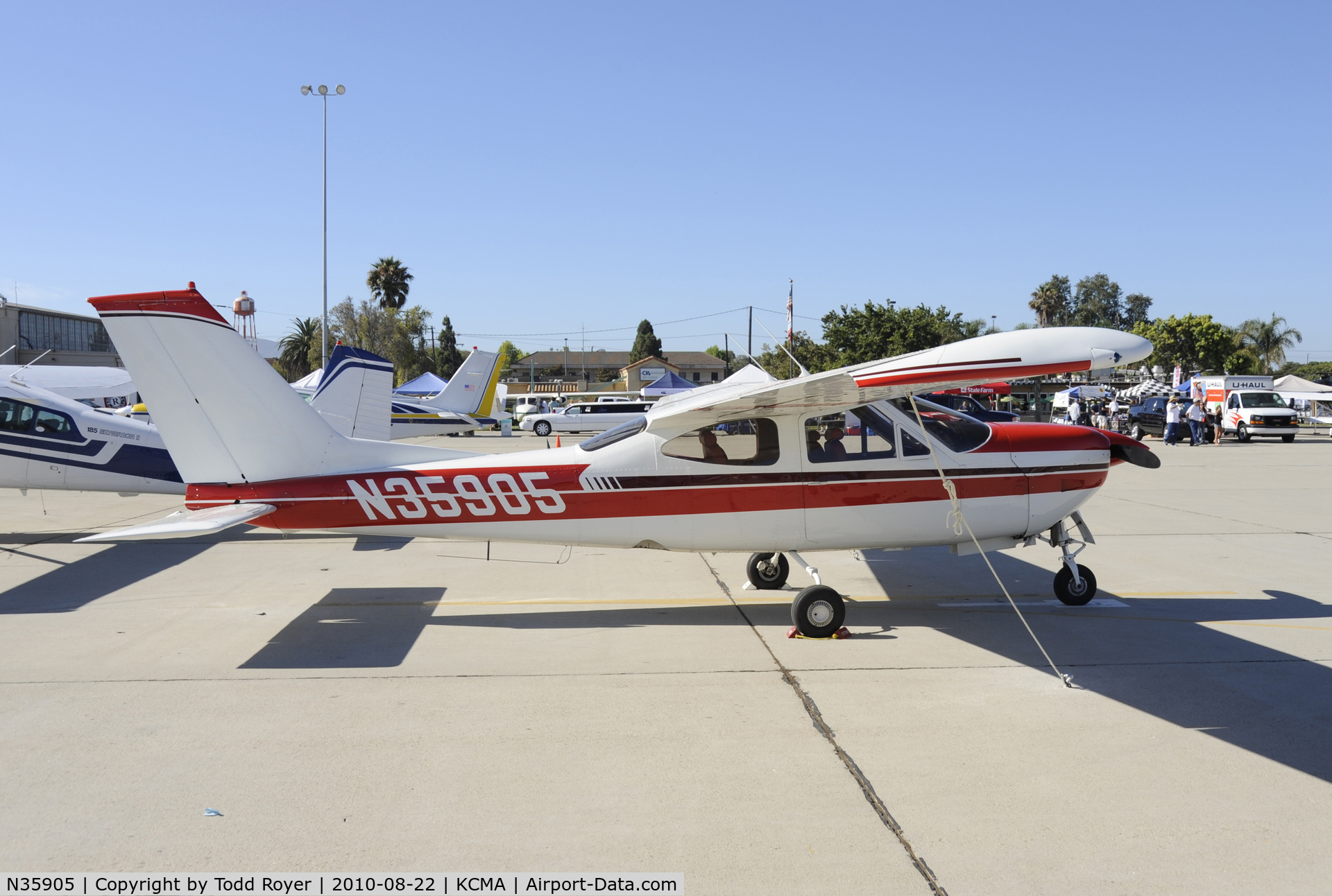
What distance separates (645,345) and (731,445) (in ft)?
393

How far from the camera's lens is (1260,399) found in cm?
3127

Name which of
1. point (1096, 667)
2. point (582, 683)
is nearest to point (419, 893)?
point (582, 683)

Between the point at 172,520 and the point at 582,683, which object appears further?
the point at 172,520

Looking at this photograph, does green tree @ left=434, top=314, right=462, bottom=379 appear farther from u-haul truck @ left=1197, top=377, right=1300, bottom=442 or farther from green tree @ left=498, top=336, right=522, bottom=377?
u-haul truck @ left=1197, top=377, right=1300, bottom=442

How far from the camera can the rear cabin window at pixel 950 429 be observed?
7.33m

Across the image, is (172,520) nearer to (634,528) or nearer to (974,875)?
(634,528)

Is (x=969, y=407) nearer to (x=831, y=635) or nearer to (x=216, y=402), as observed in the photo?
(x=831, y=635)

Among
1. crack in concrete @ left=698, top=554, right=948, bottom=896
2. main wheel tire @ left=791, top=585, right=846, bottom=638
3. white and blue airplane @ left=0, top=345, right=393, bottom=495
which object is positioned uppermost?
white and blue airplane @ left=0, top=345, right=393, bottom=495

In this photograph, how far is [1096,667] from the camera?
5.97 m

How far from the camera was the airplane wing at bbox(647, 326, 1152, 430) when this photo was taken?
5.21m

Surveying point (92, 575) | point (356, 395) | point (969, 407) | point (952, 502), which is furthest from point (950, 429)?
point (969, 407)

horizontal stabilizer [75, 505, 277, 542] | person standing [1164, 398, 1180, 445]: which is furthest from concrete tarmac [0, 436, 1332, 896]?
person standing [1164, 398, 1180, 445]

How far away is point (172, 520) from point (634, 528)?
333 centimetres

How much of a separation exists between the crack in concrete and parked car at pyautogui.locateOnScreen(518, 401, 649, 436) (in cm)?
3475
